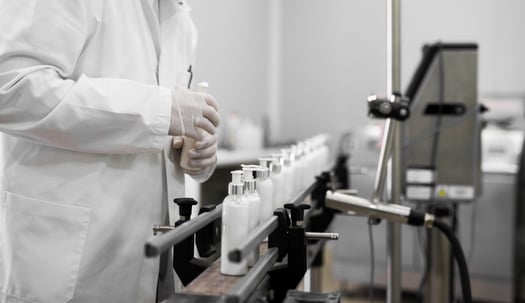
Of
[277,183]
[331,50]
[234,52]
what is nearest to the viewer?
[277,183]

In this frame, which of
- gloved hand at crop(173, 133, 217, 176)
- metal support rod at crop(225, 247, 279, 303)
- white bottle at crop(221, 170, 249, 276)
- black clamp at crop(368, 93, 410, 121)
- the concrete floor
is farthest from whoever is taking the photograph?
the concrete floor

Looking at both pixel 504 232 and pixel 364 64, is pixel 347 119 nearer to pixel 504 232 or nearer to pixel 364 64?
pixel 364 64

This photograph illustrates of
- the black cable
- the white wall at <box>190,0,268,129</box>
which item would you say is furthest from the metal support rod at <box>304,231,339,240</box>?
the white wall at <box>190,0,268,129</box>

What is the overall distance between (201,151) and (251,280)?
570 millimetres

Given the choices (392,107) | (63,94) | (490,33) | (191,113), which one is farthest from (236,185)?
(490,33)

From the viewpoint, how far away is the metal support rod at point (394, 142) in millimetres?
1401

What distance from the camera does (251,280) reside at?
70cm

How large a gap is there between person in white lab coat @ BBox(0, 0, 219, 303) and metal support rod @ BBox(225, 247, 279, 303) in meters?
0.36

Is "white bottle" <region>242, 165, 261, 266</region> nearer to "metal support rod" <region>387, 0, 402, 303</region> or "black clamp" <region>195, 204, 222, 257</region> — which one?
"black clamp" <region>195, 204, 222, 257</region>

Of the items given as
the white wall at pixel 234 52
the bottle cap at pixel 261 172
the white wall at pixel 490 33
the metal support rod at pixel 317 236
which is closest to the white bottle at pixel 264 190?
the bottle cap at pixel 261 172

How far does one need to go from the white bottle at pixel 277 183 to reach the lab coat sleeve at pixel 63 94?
236mm

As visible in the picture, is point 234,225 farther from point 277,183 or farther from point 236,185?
point 277,183

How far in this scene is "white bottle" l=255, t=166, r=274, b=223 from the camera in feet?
3.27

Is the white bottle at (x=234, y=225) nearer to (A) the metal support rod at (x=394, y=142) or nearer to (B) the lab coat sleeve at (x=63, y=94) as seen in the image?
(B) the lab coat sleeve at (x=63, y=94)
